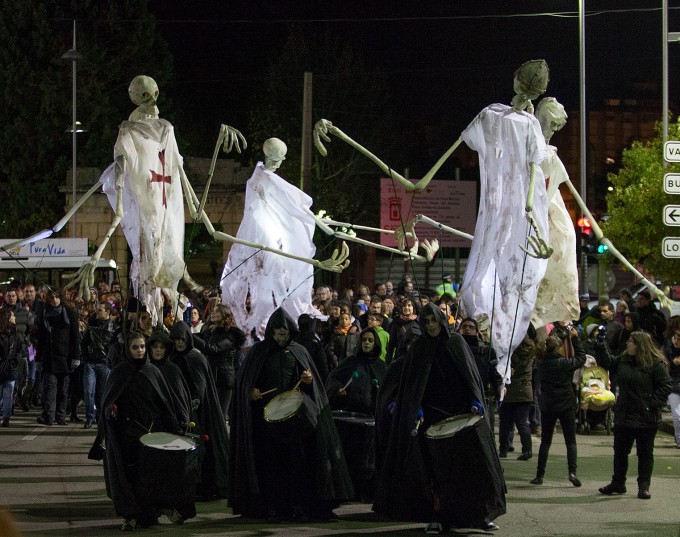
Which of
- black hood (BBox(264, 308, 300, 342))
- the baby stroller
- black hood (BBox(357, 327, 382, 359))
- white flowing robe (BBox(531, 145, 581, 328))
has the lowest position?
the baby stroller

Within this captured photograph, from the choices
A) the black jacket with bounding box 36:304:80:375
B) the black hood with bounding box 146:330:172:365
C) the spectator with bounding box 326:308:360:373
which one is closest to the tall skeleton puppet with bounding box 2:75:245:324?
the black hood with bounding box 146:330:172:365

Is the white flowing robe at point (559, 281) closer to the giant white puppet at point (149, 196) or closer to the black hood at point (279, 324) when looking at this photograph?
A: the black hood at point (279, 324)

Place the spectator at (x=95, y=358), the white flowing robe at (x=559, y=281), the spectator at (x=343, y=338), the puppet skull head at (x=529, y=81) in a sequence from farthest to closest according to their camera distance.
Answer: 1. the spectator at (x=95, y=358)
2. the spectator at (x=343, y=338)
3. the white flowing robe at (x=559, y=281)
4. the puppet skull head at (x=529, y=81)

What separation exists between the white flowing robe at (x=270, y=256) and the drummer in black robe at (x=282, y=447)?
3046 millimetres

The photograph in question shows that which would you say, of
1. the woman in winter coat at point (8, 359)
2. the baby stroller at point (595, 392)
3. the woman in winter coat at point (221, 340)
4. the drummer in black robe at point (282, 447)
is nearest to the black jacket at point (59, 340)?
the woman in winter coat at point (8, 359)

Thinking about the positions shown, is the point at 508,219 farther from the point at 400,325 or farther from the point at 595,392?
the point at 595,392

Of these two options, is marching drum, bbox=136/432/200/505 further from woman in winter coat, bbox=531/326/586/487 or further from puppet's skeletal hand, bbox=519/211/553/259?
woman in winter coat, bbox=531/326/586/487

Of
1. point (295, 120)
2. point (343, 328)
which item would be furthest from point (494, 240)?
point (295, 120)

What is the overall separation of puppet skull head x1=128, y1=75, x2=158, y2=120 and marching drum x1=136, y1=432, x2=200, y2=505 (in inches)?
100

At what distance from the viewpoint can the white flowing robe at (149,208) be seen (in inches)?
432

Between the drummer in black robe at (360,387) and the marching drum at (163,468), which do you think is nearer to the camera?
the marching drum at (163,468)

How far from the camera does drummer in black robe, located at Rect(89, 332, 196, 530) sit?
1088 centimetres

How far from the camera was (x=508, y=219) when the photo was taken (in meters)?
10.6

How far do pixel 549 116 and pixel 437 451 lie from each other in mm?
2760
